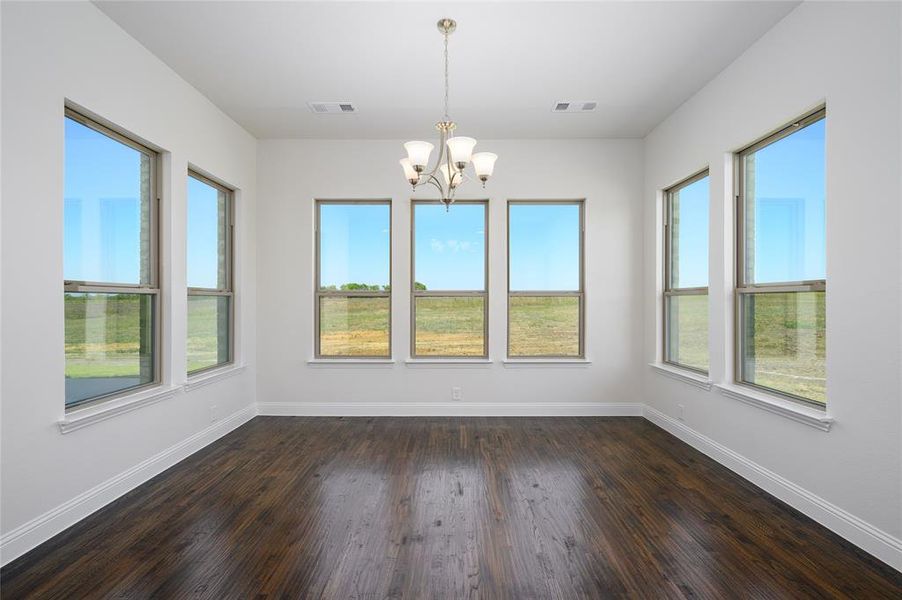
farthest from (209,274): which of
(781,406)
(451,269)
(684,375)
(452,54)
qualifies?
(781,406)

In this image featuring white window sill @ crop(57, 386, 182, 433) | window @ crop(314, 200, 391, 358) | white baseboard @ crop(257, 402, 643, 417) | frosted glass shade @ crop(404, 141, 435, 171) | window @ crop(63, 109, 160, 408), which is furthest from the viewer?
window @ crop(314, 200, 391, 358)

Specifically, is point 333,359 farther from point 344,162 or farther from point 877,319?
point 877,319

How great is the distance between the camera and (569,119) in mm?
4281

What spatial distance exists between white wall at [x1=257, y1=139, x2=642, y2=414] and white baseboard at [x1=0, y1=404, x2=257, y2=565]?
1.19 meters

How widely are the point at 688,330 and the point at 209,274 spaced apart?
4432 millimetres

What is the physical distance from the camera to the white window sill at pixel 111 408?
2497 mm

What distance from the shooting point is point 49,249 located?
2.38m

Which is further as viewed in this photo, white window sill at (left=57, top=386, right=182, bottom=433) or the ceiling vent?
the ceiling vent

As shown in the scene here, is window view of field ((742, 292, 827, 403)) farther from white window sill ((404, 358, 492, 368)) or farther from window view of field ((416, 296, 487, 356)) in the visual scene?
window view of field ((416, 296, 487, 356))

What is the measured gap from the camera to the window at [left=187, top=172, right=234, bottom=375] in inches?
151

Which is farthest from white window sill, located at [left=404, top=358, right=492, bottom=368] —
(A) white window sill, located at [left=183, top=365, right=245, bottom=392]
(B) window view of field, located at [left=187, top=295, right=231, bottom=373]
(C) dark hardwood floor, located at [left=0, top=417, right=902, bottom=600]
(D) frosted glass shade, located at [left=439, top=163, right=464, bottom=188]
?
(D) frosted glass shade, located at [left=439, top=163, right=464, bottom=188]

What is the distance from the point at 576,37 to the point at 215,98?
2997mm

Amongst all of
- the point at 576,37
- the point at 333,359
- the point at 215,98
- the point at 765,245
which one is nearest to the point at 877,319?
the point at 765,245

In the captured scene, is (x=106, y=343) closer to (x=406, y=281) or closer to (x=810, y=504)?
(x=406, y=281)
